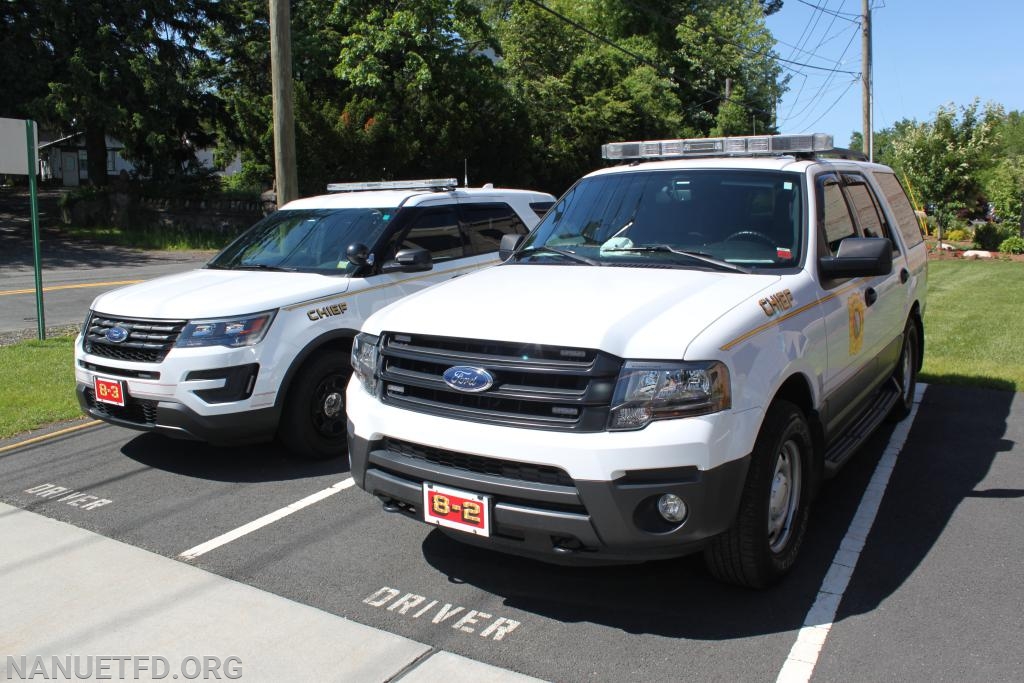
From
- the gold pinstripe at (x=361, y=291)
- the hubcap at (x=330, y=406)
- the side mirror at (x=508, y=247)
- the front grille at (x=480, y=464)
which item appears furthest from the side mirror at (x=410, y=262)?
the front grille at (x=480, y=464)

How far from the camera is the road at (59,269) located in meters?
13.6

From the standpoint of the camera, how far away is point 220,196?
2941 cm

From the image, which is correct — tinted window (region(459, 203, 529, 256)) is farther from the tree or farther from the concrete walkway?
the tree

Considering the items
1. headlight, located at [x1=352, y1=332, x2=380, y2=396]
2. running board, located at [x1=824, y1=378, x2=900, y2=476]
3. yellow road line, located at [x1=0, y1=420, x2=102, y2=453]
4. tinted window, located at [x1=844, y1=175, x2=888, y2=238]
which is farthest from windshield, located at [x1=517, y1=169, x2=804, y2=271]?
yellow road line, located at [x1=0, y1=420, x2=102, y2=453]

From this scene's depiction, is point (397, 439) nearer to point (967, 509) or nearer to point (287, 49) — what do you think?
point (967, 509)

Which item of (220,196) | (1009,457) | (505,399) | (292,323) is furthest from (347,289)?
(220,196)

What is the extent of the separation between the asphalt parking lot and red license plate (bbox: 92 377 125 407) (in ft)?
1.75

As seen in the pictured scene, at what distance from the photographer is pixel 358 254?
252 inches

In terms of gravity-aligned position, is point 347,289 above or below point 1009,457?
above

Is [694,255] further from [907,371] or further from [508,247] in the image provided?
[907,371]

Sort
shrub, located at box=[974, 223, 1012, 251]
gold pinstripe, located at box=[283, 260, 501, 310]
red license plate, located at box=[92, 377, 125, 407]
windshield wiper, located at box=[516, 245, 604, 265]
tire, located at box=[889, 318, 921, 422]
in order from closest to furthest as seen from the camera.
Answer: windshield wiper, located at box=[516, 245, 604, 265] < red license plate, located at box=[92, 377, 125, 407] < gold pinstripe, located at box=[283, 260, 501, 310] < tire, located at box=[889, 318, 921, 422] < shrub, located at box=[974, 223, 1012, 251]

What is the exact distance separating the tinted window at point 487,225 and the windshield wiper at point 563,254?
2.06m

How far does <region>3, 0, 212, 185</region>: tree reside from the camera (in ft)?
88.1

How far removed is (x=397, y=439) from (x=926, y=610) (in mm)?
2421
